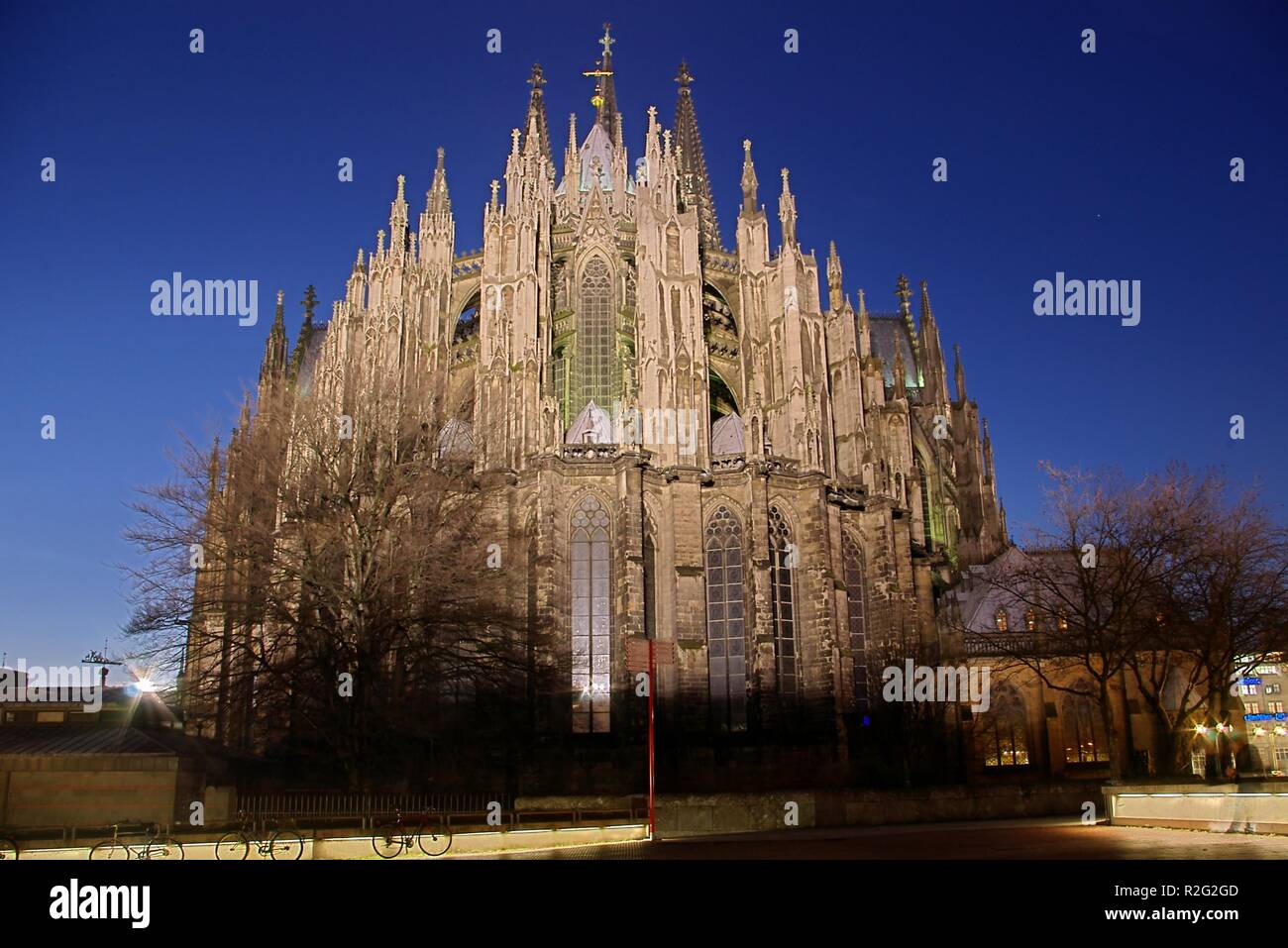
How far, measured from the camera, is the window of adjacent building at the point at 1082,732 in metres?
41.3

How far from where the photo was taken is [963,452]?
185 feet

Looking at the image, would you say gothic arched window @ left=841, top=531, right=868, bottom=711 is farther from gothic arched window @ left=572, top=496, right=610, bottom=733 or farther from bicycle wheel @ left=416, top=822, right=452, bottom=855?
bicycle wheel @ left=416, top=822, right=452, bottom=855

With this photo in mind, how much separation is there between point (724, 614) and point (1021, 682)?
1473 centimetres

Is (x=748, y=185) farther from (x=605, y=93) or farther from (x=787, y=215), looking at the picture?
(x=605, y=93)

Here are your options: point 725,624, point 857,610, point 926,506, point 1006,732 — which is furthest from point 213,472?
point 926,506

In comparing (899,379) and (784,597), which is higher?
(899,379)

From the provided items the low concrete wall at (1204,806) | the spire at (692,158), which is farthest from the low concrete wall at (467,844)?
the spire at (692,158)

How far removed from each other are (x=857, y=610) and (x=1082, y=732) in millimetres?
11776

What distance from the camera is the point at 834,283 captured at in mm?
44094

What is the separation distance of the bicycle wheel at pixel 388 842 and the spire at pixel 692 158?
51.3 meters

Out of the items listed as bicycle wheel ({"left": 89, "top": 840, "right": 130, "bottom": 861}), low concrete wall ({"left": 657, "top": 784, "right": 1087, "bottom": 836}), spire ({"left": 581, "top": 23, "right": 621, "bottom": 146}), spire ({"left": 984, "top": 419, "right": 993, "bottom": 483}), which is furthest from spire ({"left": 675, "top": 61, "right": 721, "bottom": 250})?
bicycle wheel ({"left": 89, "top": 840, "right": 130, "bottom": 861})

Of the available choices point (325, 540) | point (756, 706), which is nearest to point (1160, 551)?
point (756, 706)

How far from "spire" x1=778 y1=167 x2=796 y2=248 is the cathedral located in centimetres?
8
